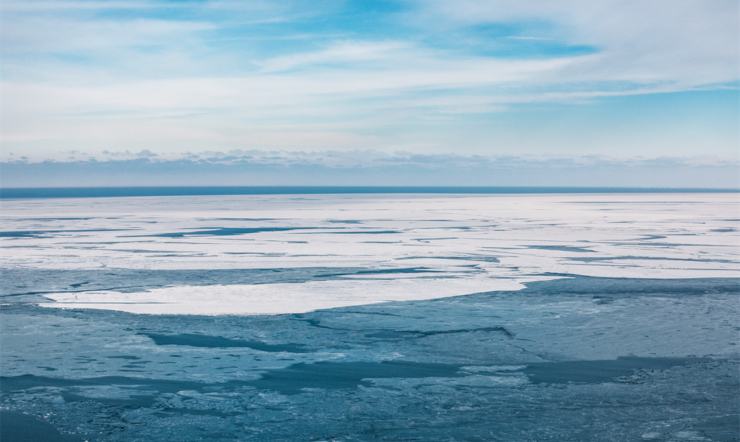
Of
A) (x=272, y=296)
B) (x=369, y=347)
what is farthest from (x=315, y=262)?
(x=369, y=347)

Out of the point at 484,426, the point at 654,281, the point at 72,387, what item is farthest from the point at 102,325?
the point at 654,281

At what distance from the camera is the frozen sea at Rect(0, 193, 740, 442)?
400cm

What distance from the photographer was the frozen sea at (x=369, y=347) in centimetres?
400

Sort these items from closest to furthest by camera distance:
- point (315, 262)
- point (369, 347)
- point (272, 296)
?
1. point (369, 347)
2. point (272, 296)
3. point (315, 262)

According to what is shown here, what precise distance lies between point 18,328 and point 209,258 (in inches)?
211

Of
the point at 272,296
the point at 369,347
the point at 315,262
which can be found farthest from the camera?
the point at 315,262

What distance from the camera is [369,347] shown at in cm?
574

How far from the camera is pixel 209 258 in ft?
38.4

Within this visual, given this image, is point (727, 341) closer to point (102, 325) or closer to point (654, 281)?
point (654, 281)

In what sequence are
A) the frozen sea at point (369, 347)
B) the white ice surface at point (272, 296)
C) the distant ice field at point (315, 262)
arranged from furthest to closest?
the distant ice field at point (315, 262) → the white ice surface at point (272, 296) → the frozen sea at point (369, 347)

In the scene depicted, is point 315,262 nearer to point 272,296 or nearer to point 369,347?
point 272,296

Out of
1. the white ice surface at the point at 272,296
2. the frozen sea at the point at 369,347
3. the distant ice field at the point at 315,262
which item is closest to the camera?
the frozen sea at the point at 369,347

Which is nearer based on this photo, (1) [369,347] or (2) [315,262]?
(1) [369,347]

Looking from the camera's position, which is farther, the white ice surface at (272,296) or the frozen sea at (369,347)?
the white ice surface at (272,296)
